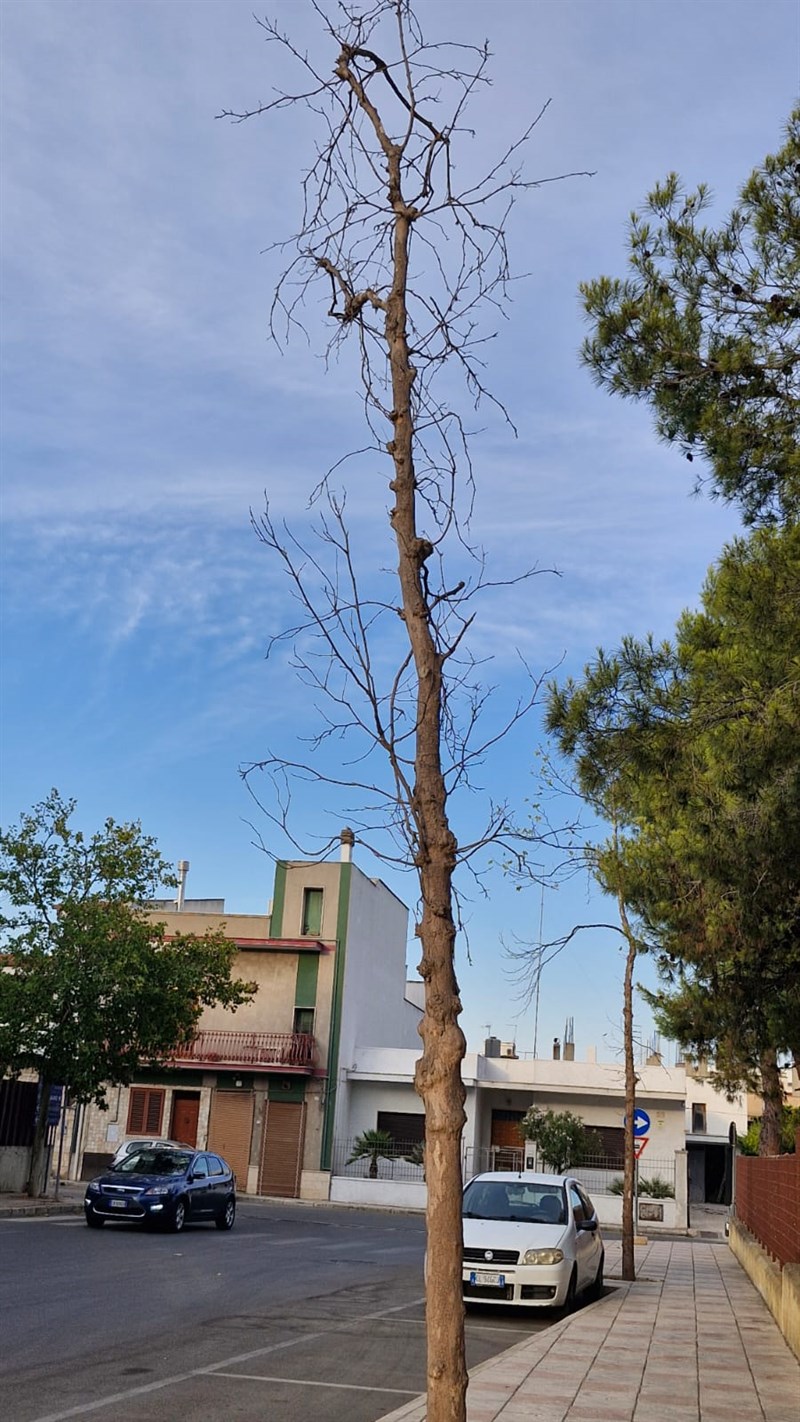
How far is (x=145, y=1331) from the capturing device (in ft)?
38.0

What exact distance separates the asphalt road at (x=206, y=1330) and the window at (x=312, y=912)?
22.6 metres

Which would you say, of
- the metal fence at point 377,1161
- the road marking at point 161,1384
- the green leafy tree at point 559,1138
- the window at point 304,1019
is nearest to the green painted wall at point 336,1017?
the metal fence at point 377,1161

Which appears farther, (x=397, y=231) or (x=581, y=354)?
(x=581, y=354)

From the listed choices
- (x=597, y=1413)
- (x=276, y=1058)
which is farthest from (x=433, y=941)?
(x=276, y=1058)

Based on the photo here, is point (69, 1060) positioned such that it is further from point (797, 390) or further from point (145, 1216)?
point (797, 390)

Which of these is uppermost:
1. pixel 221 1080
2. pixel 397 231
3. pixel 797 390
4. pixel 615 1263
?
pixel 797 390

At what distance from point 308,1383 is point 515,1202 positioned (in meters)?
6.76

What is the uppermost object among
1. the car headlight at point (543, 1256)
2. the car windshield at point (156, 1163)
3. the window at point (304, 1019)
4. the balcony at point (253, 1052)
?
the window at point (304, 1019)

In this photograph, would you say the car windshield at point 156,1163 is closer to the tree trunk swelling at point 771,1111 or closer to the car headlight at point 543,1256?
the tree trunk swelling at point 771,1111

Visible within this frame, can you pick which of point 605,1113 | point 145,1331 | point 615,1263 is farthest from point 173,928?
point 145,1331

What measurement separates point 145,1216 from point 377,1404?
14824 mm

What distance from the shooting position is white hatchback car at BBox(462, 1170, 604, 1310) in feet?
47.7

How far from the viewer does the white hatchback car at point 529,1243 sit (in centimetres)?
1453

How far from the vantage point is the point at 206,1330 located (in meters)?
12.0
